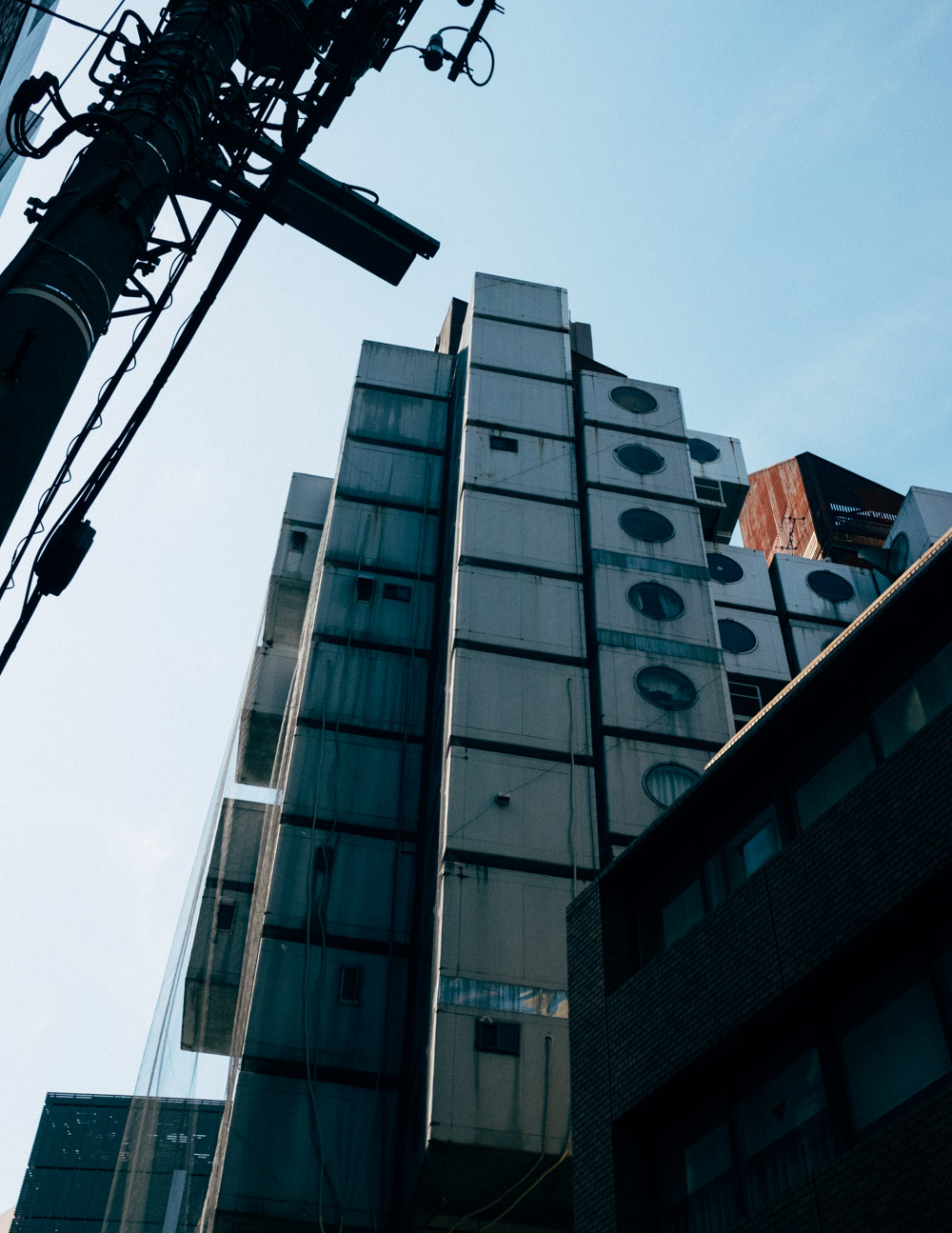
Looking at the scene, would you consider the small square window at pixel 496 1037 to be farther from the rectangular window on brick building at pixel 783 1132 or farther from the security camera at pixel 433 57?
the security camera at pixel 433 57

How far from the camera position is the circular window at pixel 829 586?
48.5 metres

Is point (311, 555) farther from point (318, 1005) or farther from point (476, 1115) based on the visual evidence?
point (476, 1115)

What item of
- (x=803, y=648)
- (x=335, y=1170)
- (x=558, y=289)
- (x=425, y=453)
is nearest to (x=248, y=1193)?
(x=335, y=1170)

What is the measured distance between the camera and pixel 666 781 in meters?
29.3

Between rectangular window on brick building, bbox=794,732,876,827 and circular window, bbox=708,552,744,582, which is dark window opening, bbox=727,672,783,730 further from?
rectangular window on brick building, bbox=794,732,876,827

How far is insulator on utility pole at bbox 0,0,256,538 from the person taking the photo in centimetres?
495

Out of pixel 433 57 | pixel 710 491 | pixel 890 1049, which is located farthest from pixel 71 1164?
pixel 433 57

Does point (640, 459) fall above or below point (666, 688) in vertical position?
above

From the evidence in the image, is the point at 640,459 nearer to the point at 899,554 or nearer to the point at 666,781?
the point at 666,781

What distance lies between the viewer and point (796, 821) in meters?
14.3

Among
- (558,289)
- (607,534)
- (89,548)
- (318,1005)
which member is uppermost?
(558,289)

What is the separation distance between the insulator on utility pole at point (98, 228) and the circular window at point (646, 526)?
29664mm

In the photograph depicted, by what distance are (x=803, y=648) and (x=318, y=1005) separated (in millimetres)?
26458

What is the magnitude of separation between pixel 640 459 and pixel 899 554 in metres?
15.8
